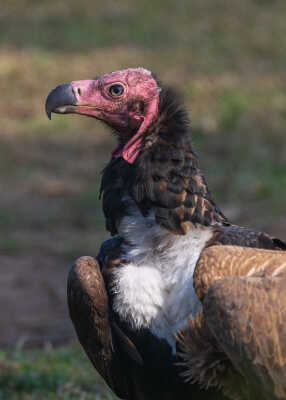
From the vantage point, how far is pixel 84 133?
439 inches

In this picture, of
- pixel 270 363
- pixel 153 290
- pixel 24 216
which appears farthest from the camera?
pixel 24 216

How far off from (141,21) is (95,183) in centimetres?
709

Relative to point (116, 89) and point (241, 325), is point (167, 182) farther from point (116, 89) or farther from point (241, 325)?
point (241, 325)

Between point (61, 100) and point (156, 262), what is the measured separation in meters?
0.77

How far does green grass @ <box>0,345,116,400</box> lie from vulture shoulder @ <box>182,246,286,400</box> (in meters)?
1.59

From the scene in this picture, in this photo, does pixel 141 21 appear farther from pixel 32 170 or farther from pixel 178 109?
pixel 178 109

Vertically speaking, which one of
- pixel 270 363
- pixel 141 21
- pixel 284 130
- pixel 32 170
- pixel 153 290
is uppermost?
pixel 141 21

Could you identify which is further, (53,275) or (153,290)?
(53,275)

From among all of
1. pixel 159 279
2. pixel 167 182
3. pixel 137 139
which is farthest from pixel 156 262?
pixel 137 139

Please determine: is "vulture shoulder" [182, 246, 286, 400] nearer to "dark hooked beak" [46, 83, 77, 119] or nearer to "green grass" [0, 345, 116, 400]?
"dark hooked beak" [46, 83, 77, 119]

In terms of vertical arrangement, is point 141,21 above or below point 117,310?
above

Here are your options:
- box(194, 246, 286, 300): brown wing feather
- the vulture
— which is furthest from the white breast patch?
box(194, 246, 286, 300): brown wing feather

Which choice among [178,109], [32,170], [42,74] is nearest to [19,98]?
[42,74]

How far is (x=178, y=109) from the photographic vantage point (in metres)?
3.36
